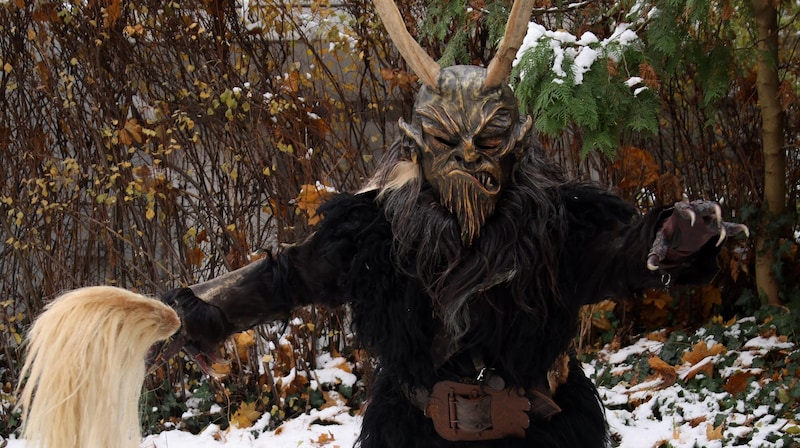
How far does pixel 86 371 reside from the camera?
1868 mm

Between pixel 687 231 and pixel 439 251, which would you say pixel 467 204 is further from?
pixel 687 231

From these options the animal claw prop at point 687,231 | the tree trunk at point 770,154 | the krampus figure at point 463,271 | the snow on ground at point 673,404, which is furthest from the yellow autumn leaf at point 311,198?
the animal claw prop at point 687,231

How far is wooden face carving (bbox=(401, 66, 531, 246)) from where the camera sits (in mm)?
1952

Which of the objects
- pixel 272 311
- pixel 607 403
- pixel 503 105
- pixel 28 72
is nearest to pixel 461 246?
pixel 503 105

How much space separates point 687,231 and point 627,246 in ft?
0.68

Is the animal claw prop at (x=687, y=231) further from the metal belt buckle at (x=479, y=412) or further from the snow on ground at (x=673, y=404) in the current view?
the snow on ground at (x=673, y=404)

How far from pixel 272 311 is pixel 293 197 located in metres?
2.23

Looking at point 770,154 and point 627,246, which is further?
point 770,154

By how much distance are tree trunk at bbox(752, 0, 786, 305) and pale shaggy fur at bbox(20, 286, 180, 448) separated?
2940 mm

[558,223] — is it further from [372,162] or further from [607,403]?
[372,162]

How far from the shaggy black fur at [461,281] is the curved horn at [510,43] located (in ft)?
0.71

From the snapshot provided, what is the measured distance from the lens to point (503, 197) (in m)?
2.03

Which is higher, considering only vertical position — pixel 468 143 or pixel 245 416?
pixel 468 143

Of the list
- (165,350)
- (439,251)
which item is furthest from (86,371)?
(439,251)
